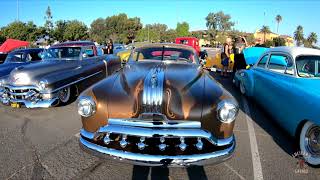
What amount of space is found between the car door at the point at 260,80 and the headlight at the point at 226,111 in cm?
268

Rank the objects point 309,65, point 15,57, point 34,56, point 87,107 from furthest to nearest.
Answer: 1. point 34,56
2. point 15,57
3. point 309,65
4. point 87,107

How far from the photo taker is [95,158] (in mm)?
3920

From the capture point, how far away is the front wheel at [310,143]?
146 inches

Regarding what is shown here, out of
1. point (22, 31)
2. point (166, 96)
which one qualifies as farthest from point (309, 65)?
point (22, 31)

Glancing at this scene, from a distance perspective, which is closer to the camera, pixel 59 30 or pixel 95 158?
pixel 95 158

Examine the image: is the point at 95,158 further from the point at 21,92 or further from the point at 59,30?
the point at 59,30

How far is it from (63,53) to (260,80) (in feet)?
16.8

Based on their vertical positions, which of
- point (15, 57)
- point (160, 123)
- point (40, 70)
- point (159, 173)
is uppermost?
point (15, 57)

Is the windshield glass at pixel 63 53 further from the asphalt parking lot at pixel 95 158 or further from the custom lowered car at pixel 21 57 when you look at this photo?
the asphalt parking lot at pixel 95 158

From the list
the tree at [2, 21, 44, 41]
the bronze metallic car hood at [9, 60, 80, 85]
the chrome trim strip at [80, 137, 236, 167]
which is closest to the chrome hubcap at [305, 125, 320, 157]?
the chrome trim strip at [80, 137, 236, 167]

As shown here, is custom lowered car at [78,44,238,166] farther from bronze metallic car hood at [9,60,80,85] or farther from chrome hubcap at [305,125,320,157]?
bronze metallic car hood at [9,60,80,85]

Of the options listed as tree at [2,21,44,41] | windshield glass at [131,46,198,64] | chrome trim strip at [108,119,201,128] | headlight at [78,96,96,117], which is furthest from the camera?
tree at [2,21,44,41]

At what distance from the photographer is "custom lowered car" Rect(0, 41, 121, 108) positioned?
621cm

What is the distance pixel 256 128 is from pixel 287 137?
0.65 metres
